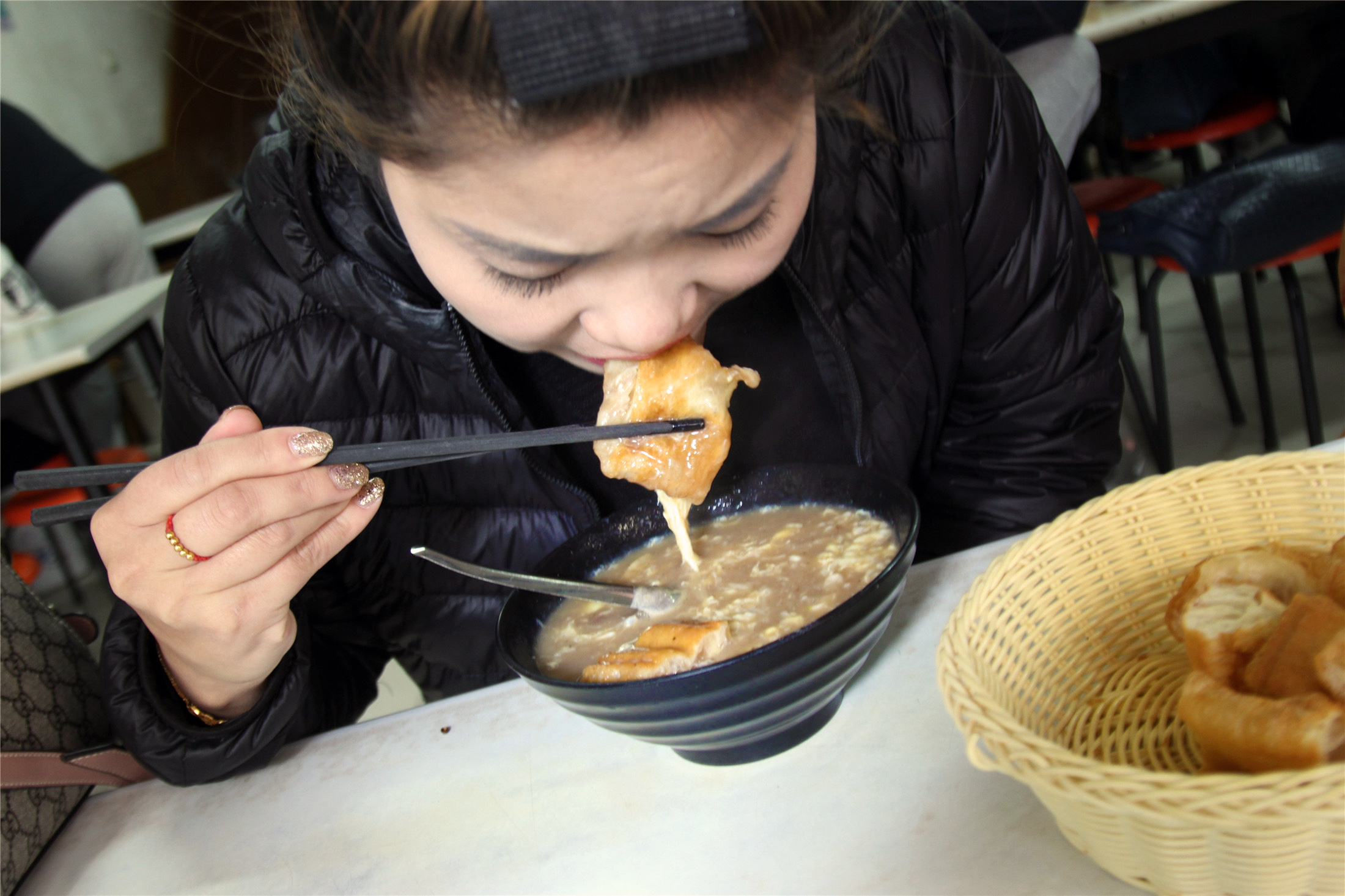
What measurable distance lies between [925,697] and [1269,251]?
7.71 ft

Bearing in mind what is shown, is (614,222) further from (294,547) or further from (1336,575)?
(1336,575)

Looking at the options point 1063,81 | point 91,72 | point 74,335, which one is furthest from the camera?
point 91,72

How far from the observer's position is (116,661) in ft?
3.99

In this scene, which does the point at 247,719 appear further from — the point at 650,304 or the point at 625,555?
the point at 650,304

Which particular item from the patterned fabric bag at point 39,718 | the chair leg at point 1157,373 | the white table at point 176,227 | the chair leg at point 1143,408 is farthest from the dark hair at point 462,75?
the white table at point 176,227

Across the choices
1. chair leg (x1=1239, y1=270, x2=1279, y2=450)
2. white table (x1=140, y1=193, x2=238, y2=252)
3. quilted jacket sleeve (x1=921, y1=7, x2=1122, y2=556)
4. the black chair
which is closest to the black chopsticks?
quilted jacket sleeve (x1=921, y1=7, x2=1122, y2=556)

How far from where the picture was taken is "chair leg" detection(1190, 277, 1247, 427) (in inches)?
134

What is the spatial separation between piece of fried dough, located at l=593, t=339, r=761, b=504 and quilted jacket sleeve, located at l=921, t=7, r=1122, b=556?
0.64m

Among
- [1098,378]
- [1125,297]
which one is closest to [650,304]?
[1098,378]

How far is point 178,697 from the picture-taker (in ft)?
3.97

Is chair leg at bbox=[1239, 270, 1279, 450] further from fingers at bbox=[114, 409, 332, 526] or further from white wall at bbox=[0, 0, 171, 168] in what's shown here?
white wall at bbox=[0, 0, 171, 168]

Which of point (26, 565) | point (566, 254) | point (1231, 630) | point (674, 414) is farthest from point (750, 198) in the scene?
point (26, 565)

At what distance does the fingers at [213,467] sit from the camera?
0.95 m

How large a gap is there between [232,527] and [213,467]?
0.06m
